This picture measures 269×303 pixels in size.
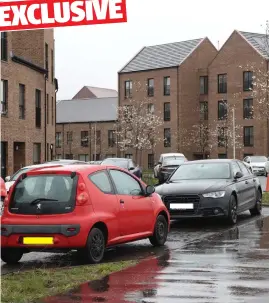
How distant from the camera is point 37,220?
998 cm

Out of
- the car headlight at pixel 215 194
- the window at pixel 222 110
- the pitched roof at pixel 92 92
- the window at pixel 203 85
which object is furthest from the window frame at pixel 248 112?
the car headlight at pixel 215 194

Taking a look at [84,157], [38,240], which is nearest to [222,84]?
[84,157]

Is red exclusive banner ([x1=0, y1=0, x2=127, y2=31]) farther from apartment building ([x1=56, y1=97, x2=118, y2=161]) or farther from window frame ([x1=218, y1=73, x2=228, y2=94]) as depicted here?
apartment building ([x1=56, y1=97, x2=118, y2=161])

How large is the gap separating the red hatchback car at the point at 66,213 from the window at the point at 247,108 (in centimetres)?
6007

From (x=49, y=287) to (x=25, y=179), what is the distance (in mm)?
2749

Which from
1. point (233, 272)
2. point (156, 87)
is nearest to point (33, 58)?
point (233, 272)

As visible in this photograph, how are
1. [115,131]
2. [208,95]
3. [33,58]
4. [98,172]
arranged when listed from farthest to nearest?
[115,131], [208,95], [33,58], [98,172]

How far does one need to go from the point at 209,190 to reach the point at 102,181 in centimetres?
502

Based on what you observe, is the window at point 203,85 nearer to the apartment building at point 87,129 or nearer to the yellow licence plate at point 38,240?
the apartment building at point 87,129

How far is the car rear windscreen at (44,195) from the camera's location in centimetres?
998

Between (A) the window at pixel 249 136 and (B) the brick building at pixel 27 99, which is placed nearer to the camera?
(B) the brick building at pixel 27 99

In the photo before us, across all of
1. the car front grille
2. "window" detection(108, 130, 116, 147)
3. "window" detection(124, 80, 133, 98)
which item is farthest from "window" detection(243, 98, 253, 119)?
the car front grille

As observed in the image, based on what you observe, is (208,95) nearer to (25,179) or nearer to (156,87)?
(156,87)

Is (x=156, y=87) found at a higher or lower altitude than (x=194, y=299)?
higher
